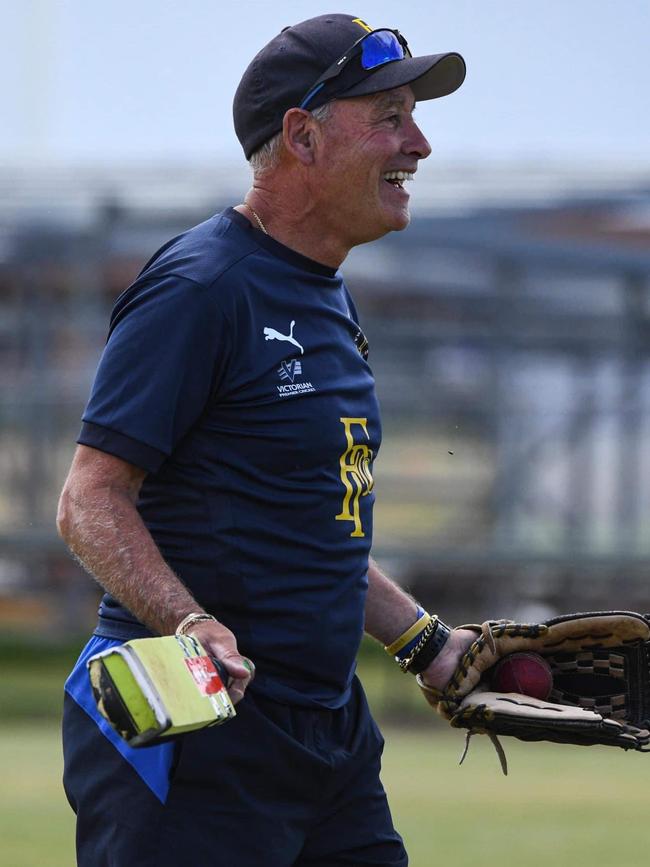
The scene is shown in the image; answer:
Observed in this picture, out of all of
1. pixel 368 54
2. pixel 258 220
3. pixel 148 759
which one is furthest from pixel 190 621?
pixel 368 54

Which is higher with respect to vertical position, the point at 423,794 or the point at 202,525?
the point at 202,525

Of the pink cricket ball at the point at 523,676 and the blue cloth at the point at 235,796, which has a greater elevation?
the pink cricket ball at the point at 523,676

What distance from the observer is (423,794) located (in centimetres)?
922

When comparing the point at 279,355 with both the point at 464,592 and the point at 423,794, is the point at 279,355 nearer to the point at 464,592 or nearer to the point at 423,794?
the point at 423,794

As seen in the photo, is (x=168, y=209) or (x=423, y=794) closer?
(x=423, y=794)

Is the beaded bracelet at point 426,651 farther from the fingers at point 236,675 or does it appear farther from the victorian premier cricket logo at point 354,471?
the fingers at point 236,675

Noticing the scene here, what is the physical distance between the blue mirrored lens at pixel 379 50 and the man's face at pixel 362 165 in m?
0.07

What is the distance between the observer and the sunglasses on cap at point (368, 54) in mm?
3326

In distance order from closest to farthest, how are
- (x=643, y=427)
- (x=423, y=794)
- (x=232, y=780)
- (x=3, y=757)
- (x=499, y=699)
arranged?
(x=232, y=780) → (x=499, y=699) → (x=423, y=794) → (x=3, y=757) → (x=643, y=427)

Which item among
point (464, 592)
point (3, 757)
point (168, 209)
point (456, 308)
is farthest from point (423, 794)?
point (168, 209)

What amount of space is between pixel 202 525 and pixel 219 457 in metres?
0.14

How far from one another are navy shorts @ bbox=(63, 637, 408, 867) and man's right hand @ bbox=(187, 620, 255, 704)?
0.97 feet

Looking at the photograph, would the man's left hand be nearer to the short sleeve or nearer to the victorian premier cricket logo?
the victorian premier cricket logo

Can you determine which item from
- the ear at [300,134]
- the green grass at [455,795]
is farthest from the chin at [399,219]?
the green grass at [455,795]
